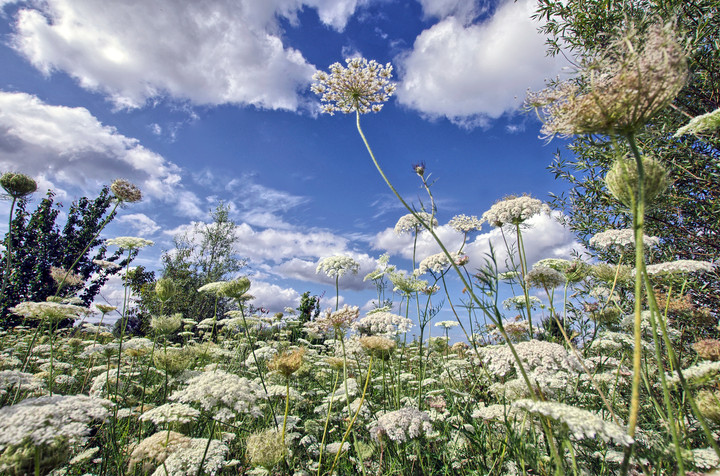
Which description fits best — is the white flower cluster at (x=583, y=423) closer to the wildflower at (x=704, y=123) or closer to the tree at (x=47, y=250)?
the wildflower at (x=704, y=123)

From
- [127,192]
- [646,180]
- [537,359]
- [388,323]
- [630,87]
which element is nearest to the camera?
[630,87]

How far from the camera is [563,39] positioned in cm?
635

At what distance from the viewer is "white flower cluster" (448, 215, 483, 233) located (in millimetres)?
5016

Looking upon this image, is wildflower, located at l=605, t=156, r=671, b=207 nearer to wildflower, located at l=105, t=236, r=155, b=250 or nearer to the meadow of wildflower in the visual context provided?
the meadow of wildflower

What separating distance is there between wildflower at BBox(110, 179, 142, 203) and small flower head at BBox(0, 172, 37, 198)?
935mm

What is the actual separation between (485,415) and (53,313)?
416 centimetres

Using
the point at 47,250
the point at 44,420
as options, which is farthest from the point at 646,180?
the point at 47,250

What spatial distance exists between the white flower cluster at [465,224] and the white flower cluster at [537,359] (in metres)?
3.31

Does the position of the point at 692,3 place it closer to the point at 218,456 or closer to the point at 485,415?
the point at 485,415

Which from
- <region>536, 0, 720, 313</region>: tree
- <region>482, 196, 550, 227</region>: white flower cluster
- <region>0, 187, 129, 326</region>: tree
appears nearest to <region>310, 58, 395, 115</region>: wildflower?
<region>482, 196, 550, 227</region>: white flower cluster

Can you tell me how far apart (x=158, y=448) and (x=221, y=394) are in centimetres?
72

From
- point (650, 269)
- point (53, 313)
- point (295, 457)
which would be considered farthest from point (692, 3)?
point (53, 313)

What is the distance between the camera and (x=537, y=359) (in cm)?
178

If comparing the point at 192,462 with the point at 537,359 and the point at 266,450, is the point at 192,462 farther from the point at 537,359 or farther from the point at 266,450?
the point at 537,359
